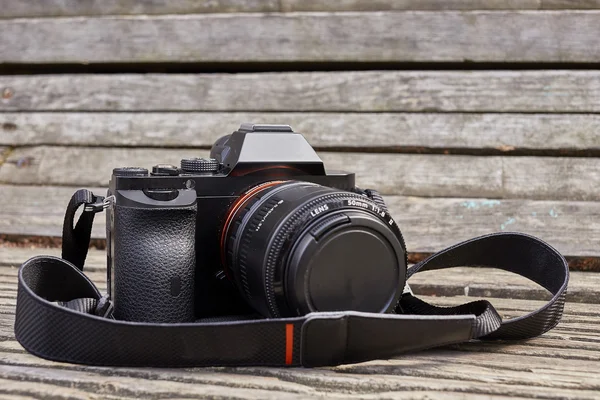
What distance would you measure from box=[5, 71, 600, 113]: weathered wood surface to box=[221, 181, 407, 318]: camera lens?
741mm

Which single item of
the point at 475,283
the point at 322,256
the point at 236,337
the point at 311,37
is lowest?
the point at 475,283

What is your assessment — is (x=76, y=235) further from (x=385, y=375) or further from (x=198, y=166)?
(x=385, y=375)

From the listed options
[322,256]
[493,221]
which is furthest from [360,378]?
[493,221]

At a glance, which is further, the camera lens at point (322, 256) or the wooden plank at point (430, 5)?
the wooden plank at point (430, 5)

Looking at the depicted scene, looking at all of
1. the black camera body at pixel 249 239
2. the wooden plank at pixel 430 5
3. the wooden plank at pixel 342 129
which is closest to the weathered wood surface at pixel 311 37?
the wooden plank at pixel 430 5

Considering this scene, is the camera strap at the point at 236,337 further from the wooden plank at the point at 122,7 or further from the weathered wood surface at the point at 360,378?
the wooden plank at the point at 122,7

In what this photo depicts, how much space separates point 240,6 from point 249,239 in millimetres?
905

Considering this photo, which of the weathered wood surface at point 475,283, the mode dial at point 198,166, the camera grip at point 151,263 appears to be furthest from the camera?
the weathered wood surface at point 475,283

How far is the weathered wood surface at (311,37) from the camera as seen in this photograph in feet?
4.76

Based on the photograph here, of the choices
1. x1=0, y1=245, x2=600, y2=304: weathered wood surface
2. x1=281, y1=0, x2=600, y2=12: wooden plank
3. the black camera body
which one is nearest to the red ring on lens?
the black camera body

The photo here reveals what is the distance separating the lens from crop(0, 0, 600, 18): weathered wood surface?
57.6 inches

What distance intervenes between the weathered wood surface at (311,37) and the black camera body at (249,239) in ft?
2.00

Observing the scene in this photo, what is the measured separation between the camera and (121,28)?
1596 mm

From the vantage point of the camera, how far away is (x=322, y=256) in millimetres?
743
